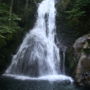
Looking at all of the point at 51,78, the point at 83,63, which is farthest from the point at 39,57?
the point at 83,63

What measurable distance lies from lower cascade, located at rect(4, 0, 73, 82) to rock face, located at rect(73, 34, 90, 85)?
87 cm

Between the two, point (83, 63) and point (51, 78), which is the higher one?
point (83, 63)

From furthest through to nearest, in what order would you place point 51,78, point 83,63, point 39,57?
point 39,57
point 51,78
point 83,63

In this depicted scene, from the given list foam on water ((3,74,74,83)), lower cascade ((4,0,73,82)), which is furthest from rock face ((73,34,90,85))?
lower cascade ((4,0,73,82))

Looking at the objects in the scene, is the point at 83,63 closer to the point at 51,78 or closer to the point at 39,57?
the point at 51,78

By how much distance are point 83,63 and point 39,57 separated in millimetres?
4409

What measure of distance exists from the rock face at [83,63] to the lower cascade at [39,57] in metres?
0.87

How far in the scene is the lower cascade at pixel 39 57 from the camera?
55.5 feet

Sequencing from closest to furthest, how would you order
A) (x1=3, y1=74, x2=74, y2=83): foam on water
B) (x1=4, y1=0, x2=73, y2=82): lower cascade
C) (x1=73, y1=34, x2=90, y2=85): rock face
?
(x1=73, y1=34, x2=90, y2=85): rock face → (x1=3, y1=74, x2=74, y2=83): foam on water → (x1=4, y1=0, x2=73, y2=82): lower cascade

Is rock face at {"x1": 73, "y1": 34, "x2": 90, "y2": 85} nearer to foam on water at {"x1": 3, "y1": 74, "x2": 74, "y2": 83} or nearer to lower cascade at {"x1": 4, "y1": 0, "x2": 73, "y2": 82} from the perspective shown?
foam on water at {"x1": 3, "y1": 74, "x2": 74, "y2": 83}

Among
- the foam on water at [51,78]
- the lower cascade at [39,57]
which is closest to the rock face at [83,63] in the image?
the foam on water at [51,78]

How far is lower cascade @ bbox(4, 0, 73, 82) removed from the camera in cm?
1692

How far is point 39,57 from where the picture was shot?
59.5 feet

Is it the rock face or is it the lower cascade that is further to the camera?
the lower cascade
